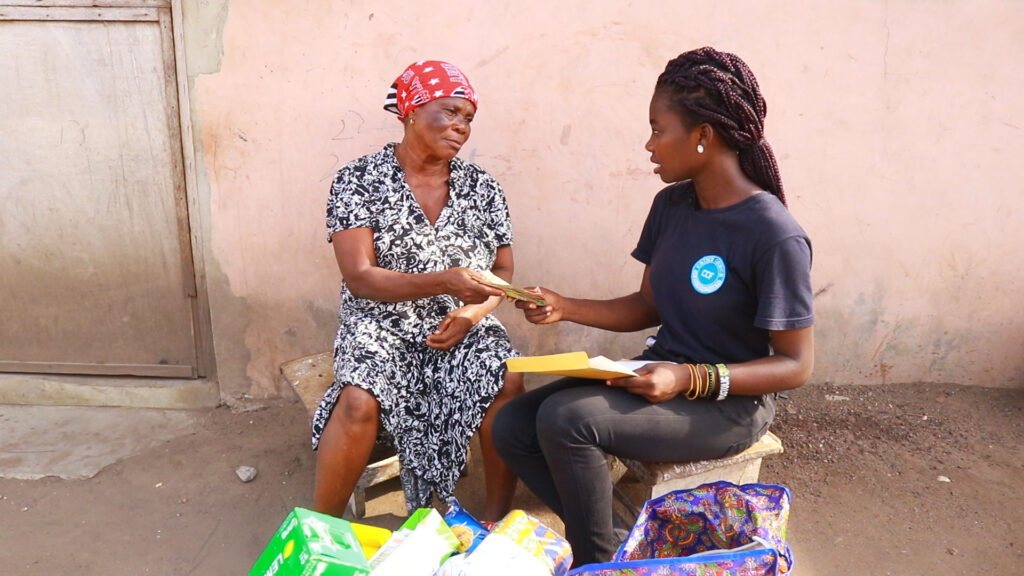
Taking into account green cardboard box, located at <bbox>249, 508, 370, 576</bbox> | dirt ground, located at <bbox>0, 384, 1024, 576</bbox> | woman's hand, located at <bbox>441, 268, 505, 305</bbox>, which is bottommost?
dirt ground, located at <bbox>0, 384, 1024, 576</bbox>

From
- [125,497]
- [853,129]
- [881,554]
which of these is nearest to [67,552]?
[125,497]

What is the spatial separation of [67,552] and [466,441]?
156cm

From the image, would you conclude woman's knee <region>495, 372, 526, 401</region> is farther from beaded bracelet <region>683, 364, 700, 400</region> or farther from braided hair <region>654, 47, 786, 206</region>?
braided hair <region>654, 47, 786, 206</region>

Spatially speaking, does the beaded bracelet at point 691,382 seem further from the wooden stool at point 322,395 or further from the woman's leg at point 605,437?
the wooden stool at point 322,395

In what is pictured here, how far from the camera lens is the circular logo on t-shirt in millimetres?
2125

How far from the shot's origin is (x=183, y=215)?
11.6 feet

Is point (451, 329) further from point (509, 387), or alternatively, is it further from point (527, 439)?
point (527, 439)

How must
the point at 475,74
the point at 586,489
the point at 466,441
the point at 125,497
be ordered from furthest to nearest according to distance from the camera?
the point at 475,74 → the point at 125,497 → the point at 466,441 → the point at 586,489

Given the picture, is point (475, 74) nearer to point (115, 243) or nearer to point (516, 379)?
point (516, 379)

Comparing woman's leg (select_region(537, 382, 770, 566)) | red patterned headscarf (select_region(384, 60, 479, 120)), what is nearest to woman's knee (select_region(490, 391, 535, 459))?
woman's leg (select_region(537, 382, 770, 566))

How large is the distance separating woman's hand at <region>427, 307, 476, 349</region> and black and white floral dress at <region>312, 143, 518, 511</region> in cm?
6

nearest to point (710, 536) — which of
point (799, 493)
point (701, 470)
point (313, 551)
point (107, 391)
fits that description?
point (701, 470)

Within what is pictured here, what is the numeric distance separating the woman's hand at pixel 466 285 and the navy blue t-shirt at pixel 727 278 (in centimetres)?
55

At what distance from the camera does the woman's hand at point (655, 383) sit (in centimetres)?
205
